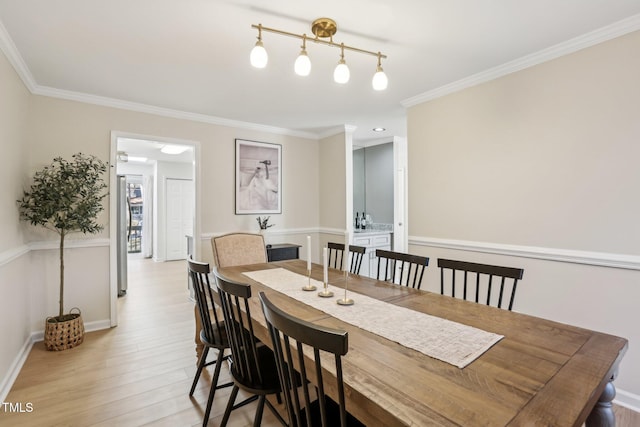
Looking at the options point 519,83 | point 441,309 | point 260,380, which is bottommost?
point 260,380

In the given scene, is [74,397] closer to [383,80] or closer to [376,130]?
[383,80]

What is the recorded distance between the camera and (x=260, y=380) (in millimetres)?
1431

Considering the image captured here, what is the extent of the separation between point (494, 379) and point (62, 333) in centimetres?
334

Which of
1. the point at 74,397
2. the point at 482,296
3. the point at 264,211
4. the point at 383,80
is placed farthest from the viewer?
the point at 264,211

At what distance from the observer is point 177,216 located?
289 inches

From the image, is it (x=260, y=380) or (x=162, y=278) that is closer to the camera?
(x=260, y=380)

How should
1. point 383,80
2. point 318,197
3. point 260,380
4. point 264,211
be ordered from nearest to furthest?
point 260,380, point 383,80, point 264,211, point 318,197

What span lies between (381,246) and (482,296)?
2.27m

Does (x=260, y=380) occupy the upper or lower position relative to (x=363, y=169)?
lower

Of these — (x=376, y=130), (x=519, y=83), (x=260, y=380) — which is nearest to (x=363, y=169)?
(x=376, y=130)

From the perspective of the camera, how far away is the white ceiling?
1776 millimetres

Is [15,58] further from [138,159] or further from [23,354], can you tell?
[138,159]

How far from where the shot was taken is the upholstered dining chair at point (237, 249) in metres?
2.92

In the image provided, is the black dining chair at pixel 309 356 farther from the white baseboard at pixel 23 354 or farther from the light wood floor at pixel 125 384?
the white baseboard at pixel 23 354
